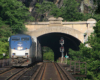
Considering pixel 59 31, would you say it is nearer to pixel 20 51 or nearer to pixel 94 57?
pixel 94 57

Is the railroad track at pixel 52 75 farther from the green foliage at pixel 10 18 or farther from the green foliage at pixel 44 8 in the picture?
the green foliage at pixel 44 8

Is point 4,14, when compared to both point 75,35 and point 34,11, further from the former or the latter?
point 34,11

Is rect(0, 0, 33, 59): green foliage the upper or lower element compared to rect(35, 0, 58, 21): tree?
lower

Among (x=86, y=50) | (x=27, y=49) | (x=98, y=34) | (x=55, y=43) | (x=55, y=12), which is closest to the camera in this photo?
(x=27, y=49)

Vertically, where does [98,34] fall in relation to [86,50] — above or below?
above

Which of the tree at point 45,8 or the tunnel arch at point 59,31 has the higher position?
the tree at point 45,8

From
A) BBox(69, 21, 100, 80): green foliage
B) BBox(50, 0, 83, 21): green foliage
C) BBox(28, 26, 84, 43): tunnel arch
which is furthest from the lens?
BBox(50, 0, 83, 21): green foliage

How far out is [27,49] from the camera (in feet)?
83.1

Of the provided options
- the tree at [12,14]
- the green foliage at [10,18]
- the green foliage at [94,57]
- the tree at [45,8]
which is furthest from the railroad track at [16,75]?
the tree at [45,8]

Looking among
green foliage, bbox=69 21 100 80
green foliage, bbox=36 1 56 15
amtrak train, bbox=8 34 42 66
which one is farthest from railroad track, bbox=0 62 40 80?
green foliage, bbox=36 1 56 15

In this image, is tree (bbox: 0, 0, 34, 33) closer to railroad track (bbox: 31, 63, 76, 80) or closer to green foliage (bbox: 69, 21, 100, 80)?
green foliage (bbox: 69, 21, 100, 80)

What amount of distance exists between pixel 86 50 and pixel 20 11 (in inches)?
578

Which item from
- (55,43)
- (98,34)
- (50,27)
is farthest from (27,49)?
(55,43)

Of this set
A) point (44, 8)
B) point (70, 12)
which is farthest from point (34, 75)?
point (44, 8)
